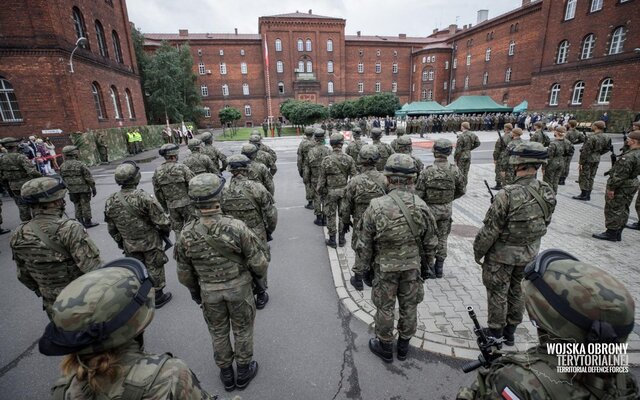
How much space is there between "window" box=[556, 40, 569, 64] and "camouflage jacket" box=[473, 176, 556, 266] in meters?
36.1

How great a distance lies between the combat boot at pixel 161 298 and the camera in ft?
15.4

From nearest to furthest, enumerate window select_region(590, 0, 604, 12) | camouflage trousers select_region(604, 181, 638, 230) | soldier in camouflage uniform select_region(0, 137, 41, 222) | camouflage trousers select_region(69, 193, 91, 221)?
camouflage trousers select_region(604, 181, 638, 230), soldier in camouflage uniform select_region(0, 137, 41, 222), camouflage trousers select_region(69, 193, 91, 221), window select_region(590, 0, 604, 12)

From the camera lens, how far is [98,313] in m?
1.39

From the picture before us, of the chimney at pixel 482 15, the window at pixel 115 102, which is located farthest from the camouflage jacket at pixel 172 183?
the chimney at pixel 482 15

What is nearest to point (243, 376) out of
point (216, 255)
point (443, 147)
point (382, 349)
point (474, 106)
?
point (216, 255)

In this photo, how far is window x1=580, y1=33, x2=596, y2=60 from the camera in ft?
88.0

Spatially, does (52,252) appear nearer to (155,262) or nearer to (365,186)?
(155,262)

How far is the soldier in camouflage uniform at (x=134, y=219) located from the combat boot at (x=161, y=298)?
0.03m

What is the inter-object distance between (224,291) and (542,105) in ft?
128

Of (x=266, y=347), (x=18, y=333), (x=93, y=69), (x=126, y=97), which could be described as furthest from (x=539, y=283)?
(x=126, y=97)

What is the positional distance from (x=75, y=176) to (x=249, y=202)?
6.06m

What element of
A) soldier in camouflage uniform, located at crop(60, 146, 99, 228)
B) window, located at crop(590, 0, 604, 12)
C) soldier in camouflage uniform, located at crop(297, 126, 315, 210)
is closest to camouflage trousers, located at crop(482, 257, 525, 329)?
soldier in camouflage uniform, located at crop(297, 126, 315, 210)

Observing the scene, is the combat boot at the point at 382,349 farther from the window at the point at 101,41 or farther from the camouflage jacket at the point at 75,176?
the window at the point at 101,41

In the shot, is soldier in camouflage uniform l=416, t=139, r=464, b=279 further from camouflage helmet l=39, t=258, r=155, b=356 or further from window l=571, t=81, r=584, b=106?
window l=571, t=81, r=584, b=106
